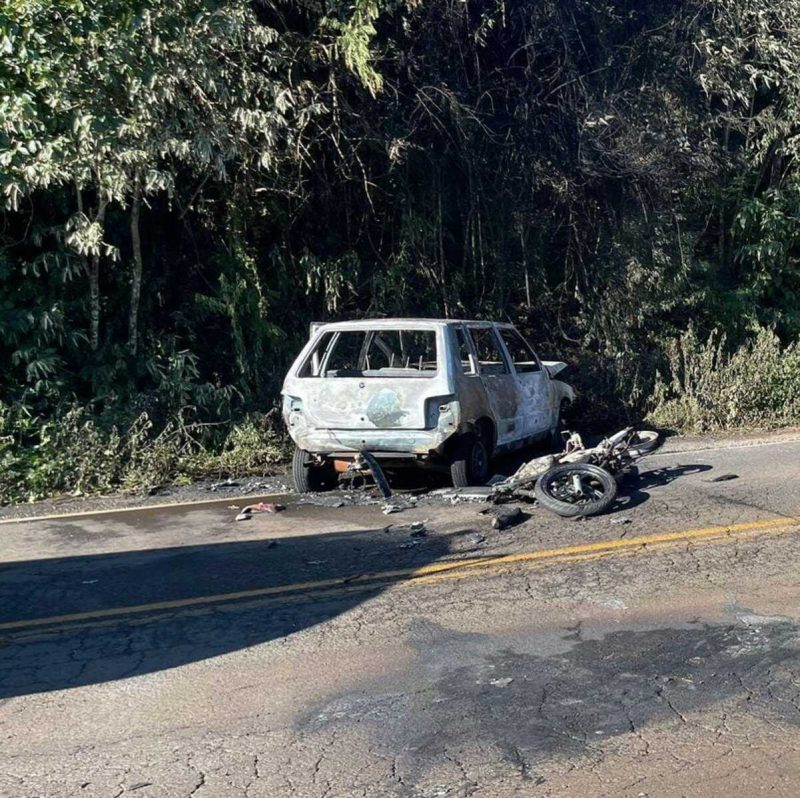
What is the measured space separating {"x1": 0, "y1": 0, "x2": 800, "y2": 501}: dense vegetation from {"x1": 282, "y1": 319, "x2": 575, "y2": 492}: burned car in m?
2.23

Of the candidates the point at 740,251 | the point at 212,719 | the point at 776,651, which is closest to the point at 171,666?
the point at 212,719

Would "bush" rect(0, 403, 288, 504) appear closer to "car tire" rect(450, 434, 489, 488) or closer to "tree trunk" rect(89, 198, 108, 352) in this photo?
"tree trunk" rect(89, 198, 108, 352)

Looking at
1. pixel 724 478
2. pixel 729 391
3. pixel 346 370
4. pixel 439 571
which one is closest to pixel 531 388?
pixel 346 370

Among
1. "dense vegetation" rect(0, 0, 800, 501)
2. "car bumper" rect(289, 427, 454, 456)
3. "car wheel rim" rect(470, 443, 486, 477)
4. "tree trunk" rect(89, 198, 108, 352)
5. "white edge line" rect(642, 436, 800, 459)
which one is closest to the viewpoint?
"car bumper" rect(289, 427, 454, 456)

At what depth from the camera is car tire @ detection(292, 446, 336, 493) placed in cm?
1116

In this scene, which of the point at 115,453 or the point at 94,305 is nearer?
the point at 115,453

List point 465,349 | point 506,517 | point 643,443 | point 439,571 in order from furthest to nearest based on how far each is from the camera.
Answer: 1. point 643,443
2. point 465,349
3. point 506,517
4. point 439,571

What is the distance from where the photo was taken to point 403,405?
414 inches

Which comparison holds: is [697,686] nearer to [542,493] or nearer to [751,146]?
[542,493]

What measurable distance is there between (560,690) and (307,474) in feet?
19.6

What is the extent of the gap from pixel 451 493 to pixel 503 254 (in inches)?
310

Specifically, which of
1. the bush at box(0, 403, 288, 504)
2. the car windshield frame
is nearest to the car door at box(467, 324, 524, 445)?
the car windshield frame

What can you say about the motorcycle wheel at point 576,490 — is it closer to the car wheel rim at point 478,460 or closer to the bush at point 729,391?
the car wheel rim at point 478,460

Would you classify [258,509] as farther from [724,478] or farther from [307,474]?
[724,478]
